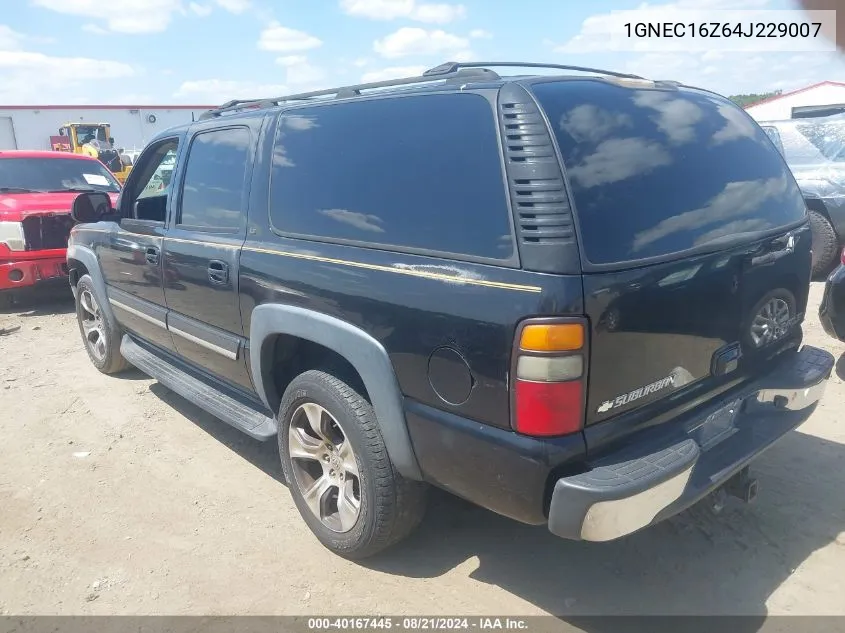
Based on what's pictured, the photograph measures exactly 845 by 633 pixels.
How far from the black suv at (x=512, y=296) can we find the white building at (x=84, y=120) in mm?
31170

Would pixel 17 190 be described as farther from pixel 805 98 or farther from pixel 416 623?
pixel 805 98

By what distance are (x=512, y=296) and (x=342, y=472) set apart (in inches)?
50.8

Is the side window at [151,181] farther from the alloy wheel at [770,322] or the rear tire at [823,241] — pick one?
the rear tire at [823,241]

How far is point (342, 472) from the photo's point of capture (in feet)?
9.38

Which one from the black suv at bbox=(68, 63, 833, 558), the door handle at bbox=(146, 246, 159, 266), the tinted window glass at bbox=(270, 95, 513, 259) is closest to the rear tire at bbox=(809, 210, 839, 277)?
the black suv at bbox=(68, 63, 833, 558)

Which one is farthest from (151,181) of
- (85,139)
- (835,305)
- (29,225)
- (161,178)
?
(85,139)

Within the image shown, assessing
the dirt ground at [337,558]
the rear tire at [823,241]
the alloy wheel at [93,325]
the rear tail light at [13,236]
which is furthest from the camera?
the rear tire at [823,241]

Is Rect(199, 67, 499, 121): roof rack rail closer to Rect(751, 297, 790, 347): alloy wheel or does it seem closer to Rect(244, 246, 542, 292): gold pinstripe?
Rect(244, 246, 542, 292): gold pinstripe

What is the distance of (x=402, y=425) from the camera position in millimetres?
2402

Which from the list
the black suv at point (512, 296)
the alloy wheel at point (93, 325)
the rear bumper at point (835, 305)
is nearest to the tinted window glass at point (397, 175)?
the black suv at point (512, 296)

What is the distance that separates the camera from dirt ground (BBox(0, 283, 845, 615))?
2.63m

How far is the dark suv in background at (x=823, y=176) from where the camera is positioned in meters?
7.07

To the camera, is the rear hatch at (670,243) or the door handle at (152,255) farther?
the door handle at (152,255)

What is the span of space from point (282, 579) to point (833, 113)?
8357mm
